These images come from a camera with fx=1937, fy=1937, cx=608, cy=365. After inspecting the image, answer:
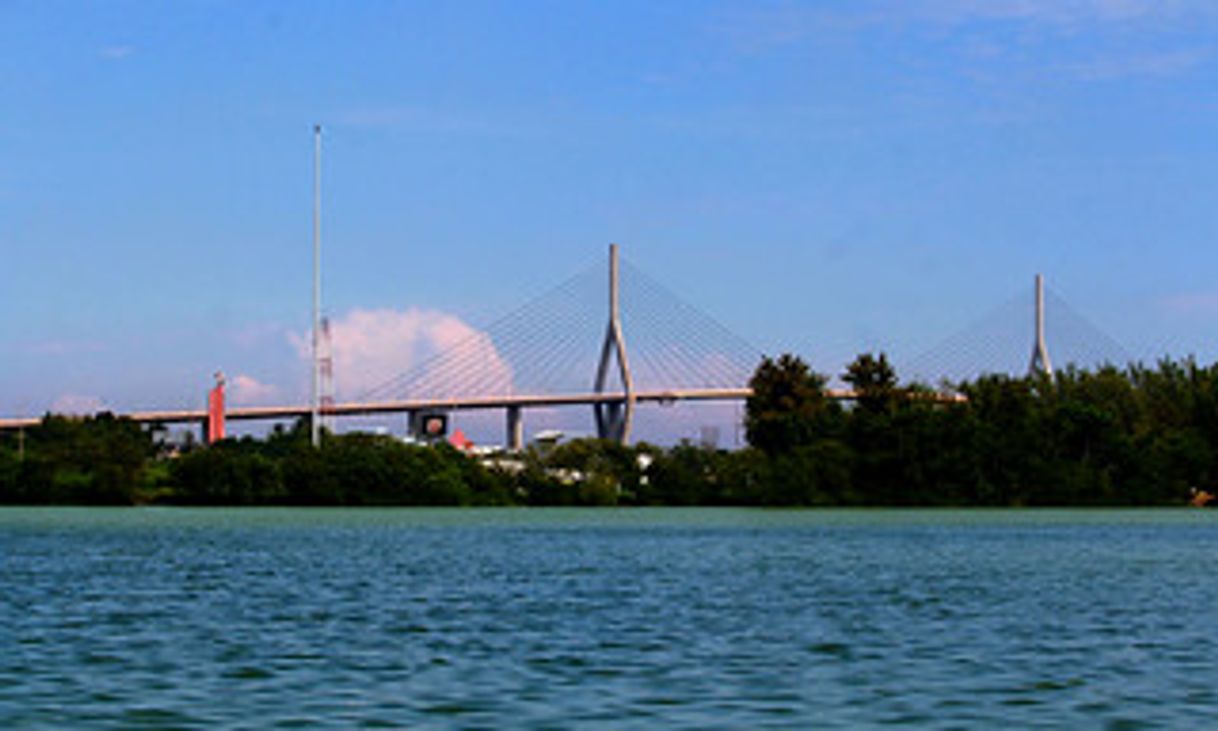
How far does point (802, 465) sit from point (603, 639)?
3762 inches

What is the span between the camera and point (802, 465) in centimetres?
11975

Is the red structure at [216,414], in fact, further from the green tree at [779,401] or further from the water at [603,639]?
the water at [603,639]

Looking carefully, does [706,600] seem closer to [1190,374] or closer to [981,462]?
[981,462]

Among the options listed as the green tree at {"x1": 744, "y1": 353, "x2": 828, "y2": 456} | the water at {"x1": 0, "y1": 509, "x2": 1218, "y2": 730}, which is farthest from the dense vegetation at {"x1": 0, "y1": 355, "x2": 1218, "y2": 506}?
the water at {"x1": 0, "y1": 509, "x2": 1218, "y2": 730}

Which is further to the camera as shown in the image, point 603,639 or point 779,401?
point 779,401

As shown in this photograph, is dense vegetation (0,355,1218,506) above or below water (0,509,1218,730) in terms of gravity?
above

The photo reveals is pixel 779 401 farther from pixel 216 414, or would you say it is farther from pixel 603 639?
pixel 603 639

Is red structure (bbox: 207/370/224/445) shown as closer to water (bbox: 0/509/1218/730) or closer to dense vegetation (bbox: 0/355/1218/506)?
dense vegetation (bbox: 0/355/1218/506)

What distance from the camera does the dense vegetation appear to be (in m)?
120

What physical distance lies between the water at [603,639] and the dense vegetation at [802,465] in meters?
65.9

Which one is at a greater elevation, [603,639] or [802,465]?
[802,465]

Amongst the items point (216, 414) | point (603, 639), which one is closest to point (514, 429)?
point (216, 414)

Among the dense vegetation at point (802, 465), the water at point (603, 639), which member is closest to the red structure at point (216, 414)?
the dense vegetation at point (802, 465)

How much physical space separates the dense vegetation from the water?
65879 millimetres
